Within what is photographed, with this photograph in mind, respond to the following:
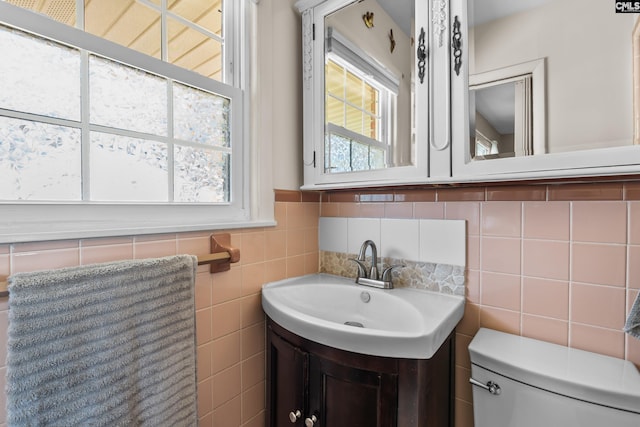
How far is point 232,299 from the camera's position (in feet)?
3.44

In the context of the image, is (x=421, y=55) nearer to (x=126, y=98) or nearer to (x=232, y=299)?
(x=126, y=98)

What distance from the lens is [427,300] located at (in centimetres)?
101

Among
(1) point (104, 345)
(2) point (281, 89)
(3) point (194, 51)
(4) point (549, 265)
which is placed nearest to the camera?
(1) point (104, 345)

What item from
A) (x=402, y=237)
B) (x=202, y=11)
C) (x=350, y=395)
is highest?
(x=202, y=11)

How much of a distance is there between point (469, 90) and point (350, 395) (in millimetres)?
935

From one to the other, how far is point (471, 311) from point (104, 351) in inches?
43.8

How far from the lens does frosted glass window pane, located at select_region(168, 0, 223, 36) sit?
967 mm

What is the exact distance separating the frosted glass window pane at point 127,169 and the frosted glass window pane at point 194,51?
316 mm

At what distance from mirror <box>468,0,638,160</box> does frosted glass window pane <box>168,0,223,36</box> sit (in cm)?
89

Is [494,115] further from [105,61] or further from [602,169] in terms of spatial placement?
[105,61]

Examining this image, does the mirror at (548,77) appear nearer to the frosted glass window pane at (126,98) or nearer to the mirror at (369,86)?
the mirror at (369,86)

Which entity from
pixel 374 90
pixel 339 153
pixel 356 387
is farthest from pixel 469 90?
pixel 356 387

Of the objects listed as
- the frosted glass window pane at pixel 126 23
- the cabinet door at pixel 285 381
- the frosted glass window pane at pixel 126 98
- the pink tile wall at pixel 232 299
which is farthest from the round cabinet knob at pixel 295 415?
the frosted glass window pane at pixel 126 23

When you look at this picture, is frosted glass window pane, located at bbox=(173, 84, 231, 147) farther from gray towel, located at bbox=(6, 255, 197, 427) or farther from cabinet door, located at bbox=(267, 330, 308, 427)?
cabinet door, located at bbox=(267, 330, 308, 427)
